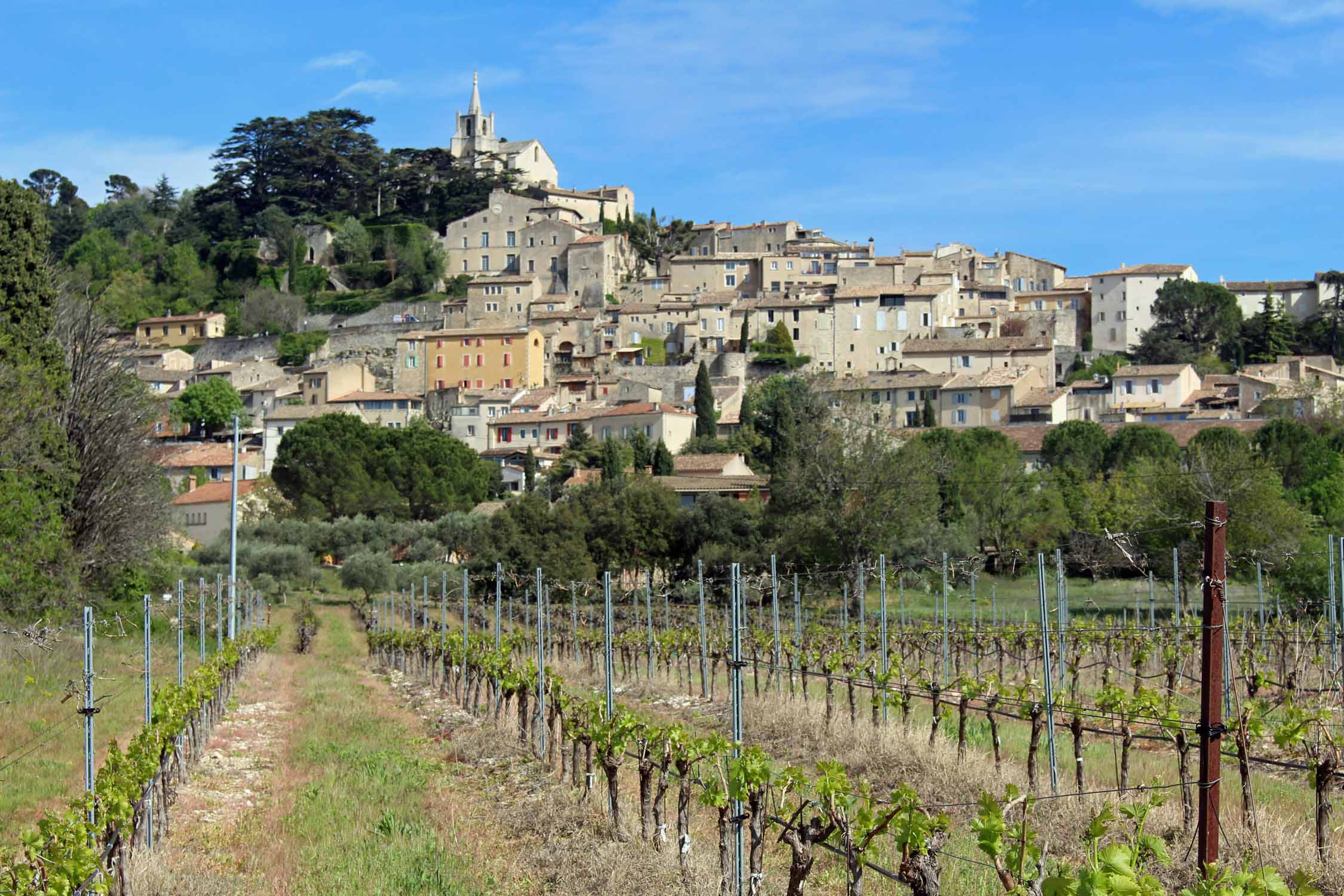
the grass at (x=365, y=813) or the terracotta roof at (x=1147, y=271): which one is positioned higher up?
the terracotta roof at (x=1147, y=271)

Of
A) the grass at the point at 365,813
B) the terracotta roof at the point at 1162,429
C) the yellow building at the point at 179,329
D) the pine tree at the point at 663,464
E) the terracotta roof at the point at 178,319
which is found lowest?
the grass at the point at 365,813

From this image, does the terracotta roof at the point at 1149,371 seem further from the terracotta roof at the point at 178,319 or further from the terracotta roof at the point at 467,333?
the terracotta roof at the point at 178,319

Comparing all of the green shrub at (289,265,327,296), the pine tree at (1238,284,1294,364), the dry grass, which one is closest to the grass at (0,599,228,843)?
the dry grass

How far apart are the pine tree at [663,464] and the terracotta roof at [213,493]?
58.5ft

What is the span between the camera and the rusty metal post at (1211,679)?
19.2 feet

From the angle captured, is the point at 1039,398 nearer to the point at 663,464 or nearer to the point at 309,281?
the point at 663,464

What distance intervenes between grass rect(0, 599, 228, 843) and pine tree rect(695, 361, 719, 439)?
5148 centimetres

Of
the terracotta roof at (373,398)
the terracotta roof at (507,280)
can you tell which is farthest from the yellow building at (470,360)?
the terracotta roof at (507,280)

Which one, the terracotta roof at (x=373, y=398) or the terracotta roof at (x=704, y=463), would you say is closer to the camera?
the terracotta roof at (x=704, y=463)

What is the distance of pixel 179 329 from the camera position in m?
102

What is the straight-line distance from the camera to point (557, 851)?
30.0 feet

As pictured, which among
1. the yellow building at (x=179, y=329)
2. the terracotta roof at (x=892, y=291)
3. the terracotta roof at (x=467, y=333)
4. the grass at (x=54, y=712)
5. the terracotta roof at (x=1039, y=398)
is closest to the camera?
the grass at (x=54, y=712)

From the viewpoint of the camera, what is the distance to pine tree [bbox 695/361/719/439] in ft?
243

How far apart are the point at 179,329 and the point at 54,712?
303 ft
